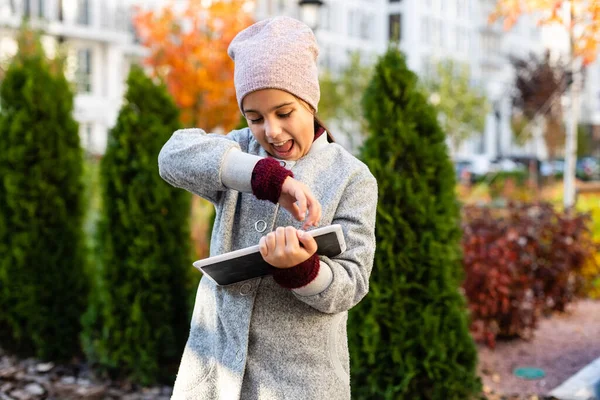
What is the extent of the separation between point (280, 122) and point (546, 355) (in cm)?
450

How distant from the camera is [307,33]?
1.98 meters

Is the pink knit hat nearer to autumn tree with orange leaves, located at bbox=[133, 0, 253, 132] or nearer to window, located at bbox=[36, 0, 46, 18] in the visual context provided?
autumn tree with orange leaves, located at bbox=[133, 0, 253, 132]

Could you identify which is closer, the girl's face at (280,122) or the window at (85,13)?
the girl's face at (280,122)

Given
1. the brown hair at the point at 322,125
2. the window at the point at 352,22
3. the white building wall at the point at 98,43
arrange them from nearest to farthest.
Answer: the brown hair at the point at 322,125 → the white building wall at the point at 98,43 → the window at the point at 352,22

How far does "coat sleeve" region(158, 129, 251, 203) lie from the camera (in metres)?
1.86

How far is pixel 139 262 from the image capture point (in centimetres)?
463

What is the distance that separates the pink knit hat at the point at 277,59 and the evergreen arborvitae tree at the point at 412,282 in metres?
1.93

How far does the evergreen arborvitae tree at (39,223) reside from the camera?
205 inches

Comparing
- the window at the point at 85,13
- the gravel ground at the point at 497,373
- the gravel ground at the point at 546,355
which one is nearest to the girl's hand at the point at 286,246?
the gravel ground at the point at 497,373

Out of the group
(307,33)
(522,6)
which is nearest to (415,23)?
(522,6)

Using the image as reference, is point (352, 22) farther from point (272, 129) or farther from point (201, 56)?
point (272, 129)

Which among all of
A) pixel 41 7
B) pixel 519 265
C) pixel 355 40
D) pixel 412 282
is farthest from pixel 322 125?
pixel 355 40

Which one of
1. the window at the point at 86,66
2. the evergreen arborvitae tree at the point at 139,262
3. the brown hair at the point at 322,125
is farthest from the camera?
the window at the point at 86,66

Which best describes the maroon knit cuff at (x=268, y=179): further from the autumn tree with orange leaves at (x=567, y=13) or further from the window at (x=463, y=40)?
the window at (x=463, y=40)
